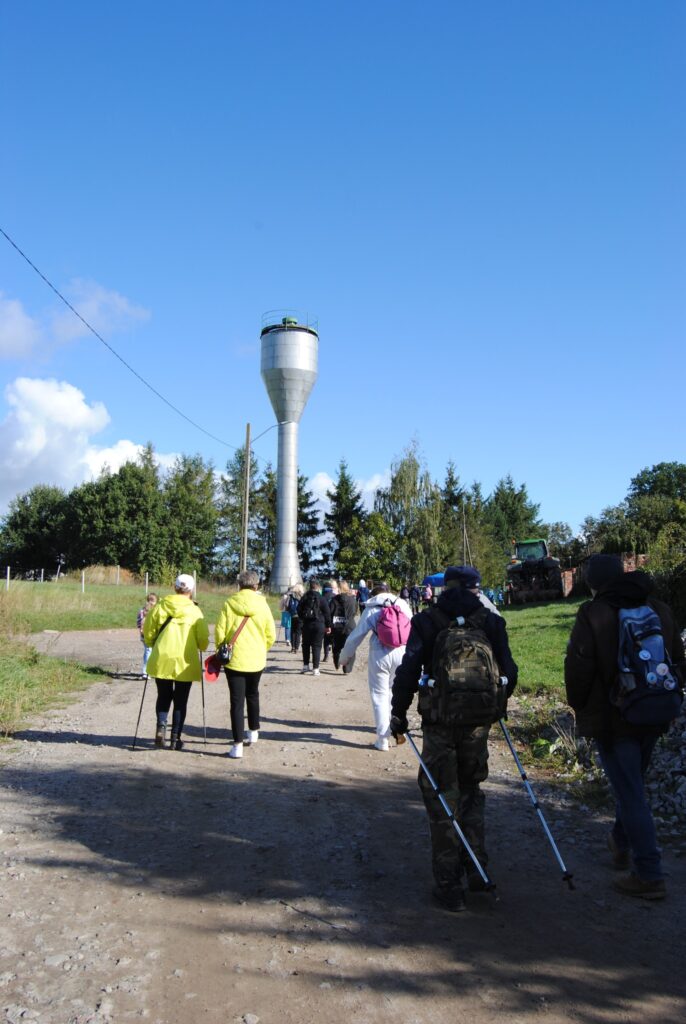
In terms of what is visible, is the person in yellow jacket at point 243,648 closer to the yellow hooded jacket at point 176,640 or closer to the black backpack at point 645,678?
the yellow hooded jacket at point 176,640

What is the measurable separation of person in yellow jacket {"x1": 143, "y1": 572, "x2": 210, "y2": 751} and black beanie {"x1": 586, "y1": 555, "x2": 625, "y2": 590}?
15.3 ft

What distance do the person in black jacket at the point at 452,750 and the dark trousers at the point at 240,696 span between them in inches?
140

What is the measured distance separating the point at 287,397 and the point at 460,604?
161ft

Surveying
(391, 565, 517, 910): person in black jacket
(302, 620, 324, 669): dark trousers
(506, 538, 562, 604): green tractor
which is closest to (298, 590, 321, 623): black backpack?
(302, 620, 324, 669): dark trousers

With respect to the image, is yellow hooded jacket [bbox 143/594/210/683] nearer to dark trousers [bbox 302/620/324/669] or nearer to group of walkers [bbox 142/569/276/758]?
group of walkers [bbox 142/569/276/758]

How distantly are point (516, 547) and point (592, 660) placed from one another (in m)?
41.7

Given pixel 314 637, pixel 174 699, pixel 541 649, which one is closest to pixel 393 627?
pixel 174 699

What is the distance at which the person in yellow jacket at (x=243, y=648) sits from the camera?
26.7 ft

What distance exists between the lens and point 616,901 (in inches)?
179

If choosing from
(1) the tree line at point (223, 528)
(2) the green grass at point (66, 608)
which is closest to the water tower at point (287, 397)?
(1) the tree line at point (223, 528)

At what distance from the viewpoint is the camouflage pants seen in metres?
4.43

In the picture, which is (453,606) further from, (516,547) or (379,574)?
(379,574)

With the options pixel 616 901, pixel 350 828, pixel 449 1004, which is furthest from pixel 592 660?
pixel 350 828

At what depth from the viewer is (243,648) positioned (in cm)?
813
